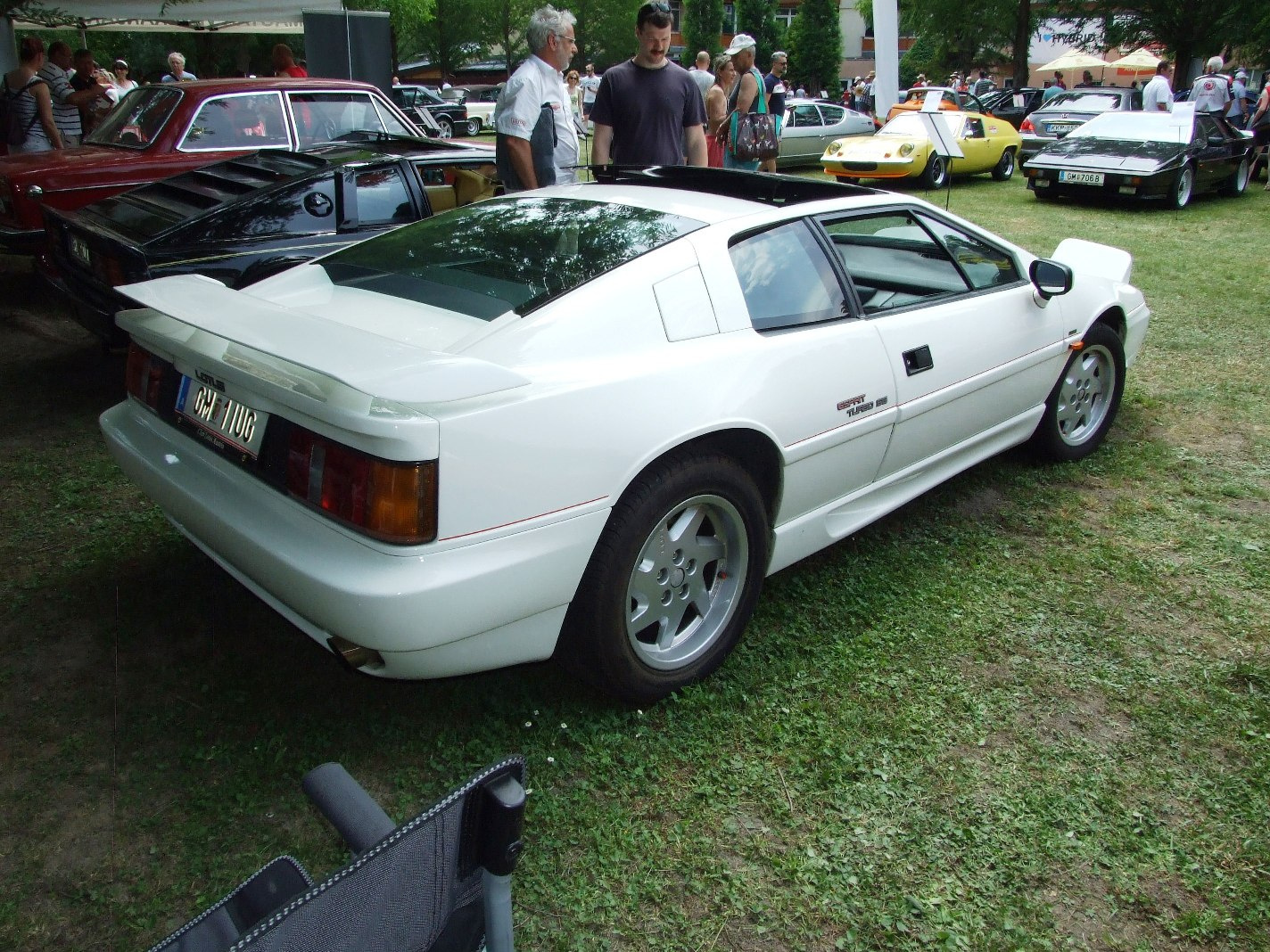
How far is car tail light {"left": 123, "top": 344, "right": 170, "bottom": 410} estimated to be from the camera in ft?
9.11

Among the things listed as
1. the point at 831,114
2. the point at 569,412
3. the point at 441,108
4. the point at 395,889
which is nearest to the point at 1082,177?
the point at 831,114

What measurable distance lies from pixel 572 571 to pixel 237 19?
535 inches

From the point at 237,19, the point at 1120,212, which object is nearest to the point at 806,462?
the point at 1120,212

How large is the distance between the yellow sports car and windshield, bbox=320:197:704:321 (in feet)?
36.0

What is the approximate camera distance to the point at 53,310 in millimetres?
7039

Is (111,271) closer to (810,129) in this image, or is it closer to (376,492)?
(376,492)

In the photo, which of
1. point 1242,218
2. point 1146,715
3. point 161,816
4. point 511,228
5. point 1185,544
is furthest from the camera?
point 1242,218

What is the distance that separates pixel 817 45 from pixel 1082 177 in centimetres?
4446

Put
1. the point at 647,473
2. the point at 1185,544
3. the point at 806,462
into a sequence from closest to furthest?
1. the point at 647,473
2. the point at 806,462
3. the point at 1185,544

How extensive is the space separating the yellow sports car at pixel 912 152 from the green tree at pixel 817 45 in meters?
38.9

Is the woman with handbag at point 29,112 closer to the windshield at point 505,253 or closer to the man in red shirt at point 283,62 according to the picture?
the man in red shirt at point 283,62

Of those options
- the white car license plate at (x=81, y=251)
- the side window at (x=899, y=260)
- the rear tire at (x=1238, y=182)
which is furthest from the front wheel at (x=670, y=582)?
the rear tire at (x=1238, y=182)

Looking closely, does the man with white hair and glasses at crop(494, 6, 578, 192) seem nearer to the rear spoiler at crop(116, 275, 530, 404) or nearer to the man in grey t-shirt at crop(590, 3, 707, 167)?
the man in grey t-shirt at crop(590, 3, 707, 167)

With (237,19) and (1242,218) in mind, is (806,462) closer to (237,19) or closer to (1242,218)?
(1242,218)
